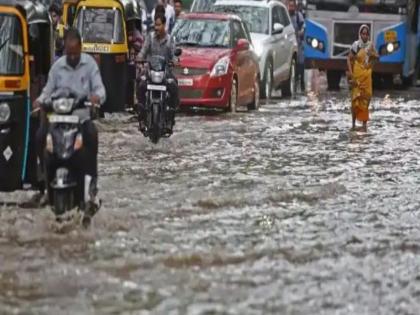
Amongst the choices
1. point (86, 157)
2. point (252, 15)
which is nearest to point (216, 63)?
point (252, 15)

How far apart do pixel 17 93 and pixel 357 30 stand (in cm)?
1842

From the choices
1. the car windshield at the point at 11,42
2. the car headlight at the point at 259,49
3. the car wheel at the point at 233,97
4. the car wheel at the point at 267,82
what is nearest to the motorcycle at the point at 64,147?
the car windshield at the point at 11,42

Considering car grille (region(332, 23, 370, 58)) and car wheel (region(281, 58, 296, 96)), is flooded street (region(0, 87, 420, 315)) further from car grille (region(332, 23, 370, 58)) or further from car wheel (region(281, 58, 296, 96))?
car grille (region(332, 23, 370, 58))

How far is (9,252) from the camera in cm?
963

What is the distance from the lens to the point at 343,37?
29062 millimetres

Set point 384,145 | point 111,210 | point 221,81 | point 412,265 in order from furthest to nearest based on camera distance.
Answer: point 221,81
point 384,145
point 111,210
point 412,265

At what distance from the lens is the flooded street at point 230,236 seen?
8.14 metres

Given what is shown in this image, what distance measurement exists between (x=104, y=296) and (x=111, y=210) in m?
3.44

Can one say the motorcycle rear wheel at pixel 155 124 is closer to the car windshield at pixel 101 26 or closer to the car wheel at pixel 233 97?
the car windshield at pixel 101 26

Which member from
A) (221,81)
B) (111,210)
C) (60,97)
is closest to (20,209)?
(111,210)

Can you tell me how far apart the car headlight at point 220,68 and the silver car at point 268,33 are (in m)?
3.72

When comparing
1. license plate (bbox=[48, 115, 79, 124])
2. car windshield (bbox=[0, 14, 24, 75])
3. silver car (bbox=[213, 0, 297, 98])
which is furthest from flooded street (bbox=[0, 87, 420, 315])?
silver car (bbox=[213, 0, 297, 98])

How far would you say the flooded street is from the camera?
26.7 feet

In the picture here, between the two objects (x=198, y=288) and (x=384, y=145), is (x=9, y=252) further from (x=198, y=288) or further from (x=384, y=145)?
(x=384, y=145)
